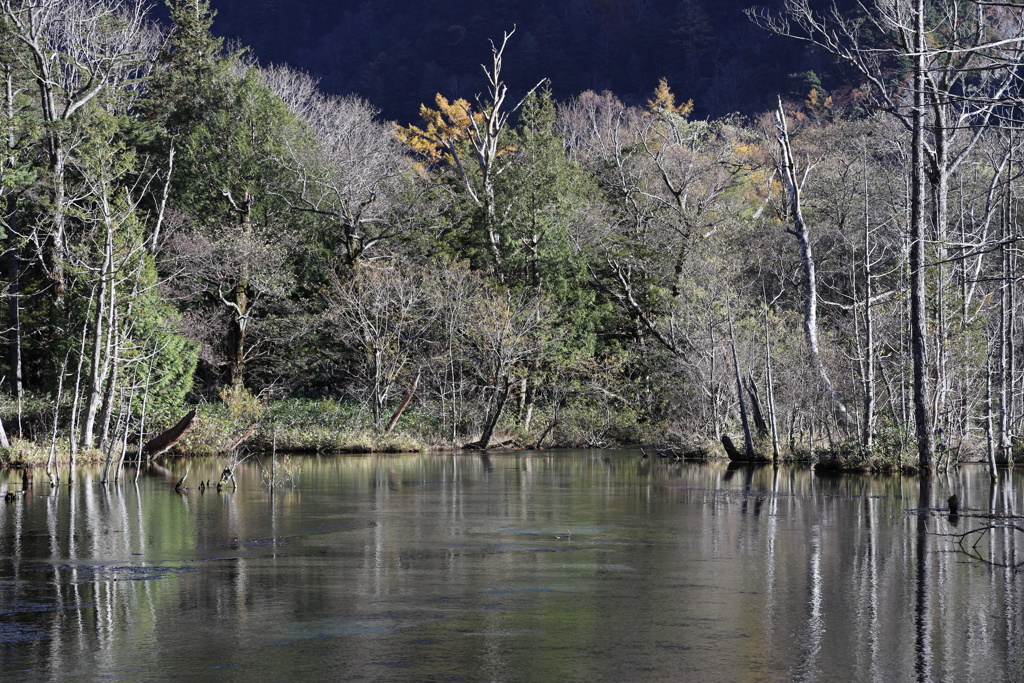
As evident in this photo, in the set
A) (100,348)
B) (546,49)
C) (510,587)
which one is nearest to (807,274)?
(100,348)

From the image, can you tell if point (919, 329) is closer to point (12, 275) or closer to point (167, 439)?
point (167, 439)

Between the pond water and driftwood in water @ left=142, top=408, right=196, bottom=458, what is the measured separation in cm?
634

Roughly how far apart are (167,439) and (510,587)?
19.7 m

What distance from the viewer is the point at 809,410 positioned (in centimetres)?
2970

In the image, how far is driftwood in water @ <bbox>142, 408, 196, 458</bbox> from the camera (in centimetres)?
2748

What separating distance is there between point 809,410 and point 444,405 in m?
12.7

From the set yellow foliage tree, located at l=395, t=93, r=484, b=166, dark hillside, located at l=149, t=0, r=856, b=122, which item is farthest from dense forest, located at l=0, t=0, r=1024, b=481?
dark hillside, located at l=149, t=0, r=856, b=122

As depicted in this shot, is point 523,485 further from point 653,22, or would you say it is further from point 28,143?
point 653,22

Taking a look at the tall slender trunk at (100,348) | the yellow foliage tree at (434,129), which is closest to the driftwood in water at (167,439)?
the tall slender trunk at (100,348)

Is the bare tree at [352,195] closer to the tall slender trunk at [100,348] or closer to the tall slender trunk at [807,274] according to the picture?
the tall slender trunk at [100,348]

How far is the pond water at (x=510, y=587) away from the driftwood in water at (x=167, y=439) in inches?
250

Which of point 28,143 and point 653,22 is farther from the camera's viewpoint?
point 653,22

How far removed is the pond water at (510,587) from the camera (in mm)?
8461

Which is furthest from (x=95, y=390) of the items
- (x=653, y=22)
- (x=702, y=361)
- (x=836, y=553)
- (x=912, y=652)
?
(x=653, y=22)
